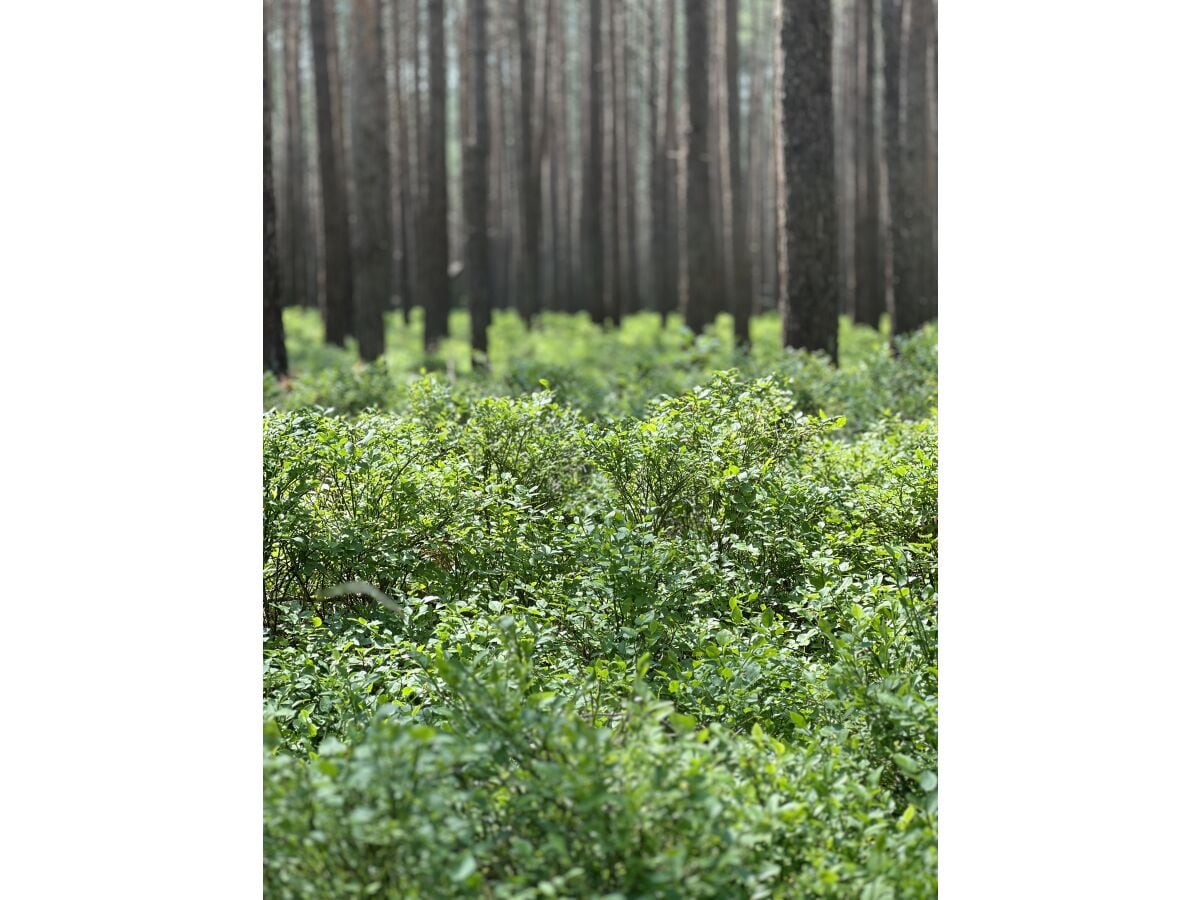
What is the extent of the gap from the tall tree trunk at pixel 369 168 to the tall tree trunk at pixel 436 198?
2196 millimetres

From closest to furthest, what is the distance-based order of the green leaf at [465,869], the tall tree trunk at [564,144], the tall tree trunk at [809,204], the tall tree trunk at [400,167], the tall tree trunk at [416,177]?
the green leaf at [465,869], the tall tree trunk at [809,204], the tall tree trunk at [416,177], the tall tree trunk at [400,167], the tall tree trunk at [564,144]

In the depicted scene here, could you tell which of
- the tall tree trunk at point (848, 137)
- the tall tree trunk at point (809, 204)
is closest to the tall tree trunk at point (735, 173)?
the tall tree trunk at point (848, 137)

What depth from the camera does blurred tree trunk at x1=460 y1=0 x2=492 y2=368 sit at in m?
12.7

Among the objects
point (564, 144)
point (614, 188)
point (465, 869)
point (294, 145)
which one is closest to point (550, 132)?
point (564, 144)

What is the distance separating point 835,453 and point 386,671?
2161 millimetres

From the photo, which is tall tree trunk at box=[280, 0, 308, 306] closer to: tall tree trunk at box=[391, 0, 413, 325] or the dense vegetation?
tall tree trunk at box=[391, 0, 413, 325]

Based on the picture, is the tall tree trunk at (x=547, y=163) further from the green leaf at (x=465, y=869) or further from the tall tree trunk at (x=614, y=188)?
the green leaf at (x=465, y=869)

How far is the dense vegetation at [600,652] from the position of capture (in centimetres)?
221

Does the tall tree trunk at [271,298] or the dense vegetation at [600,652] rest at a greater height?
the tall tree trunk at [271,298]

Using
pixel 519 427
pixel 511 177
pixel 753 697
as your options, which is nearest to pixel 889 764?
pixel 753 697

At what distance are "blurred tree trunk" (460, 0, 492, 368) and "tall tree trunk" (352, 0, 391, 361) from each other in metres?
1.17

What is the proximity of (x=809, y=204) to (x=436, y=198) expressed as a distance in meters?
7.43

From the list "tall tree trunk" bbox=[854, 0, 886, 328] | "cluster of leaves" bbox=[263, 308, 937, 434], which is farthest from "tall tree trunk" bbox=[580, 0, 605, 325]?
"cluster of leaves" bbox=[263, 308, 937, 434]

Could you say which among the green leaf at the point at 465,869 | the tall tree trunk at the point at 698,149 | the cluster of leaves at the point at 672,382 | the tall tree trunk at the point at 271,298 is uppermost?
the tall tree trunk at the point at 698,149
